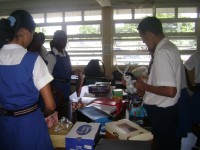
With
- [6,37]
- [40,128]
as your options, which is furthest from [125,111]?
[6,37]

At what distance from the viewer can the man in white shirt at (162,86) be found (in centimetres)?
145

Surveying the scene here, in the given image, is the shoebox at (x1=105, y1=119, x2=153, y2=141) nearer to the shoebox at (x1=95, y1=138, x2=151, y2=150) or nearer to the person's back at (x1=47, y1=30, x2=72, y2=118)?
the shoebox at (x1=95, y1=138, x2=151, y2=150)

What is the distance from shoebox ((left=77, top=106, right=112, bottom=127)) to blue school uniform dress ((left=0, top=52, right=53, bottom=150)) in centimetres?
39

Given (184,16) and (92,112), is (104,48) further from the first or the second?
(92,112)

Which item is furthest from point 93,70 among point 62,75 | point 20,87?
point 20,87

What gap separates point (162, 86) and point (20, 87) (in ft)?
2.85

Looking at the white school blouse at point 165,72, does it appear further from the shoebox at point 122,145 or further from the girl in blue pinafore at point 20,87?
the girl in blue pinafore at point 20,87

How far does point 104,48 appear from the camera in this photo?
5980 mm

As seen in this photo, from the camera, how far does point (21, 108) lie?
1.21 m

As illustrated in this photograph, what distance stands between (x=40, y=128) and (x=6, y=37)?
0.54 metres

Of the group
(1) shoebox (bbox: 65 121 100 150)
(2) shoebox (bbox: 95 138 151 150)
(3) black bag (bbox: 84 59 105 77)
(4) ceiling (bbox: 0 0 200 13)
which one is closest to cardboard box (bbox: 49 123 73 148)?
(1) shoebox (bbox: 65 121 100 150)

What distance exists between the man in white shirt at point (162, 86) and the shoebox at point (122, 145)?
339 mm

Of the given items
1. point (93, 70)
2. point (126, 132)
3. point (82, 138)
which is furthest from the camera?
point (93, 70)

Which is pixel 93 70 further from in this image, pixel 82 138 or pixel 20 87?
pixel 20 87
